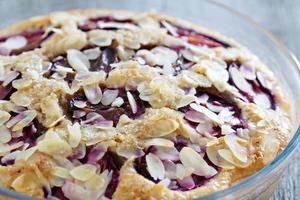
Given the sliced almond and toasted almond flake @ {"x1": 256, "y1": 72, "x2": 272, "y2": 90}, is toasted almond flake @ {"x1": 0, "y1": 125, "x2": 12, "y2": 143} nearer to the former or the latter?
the sliced almond

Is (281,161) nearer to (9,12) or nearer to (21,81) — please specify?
(21,81)

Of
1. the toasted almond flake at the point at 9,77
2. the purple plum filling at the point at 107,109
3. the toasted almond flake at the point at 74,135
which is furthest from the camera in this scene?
the toasted almond flake at the point at 9,77

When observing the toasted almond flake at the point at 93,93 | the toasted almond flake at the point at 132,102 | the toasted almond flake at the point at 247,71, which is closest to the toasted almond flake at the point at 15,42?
the toasted almond flake at the point at 93,93

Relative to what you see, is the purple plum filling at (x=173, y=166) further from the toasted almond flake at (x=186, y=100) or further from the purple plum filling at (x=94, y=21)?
the purple plum filling at (x=94, y=21)

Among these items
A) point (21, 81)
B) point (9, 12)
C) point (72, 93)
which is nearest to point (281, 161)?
point (72, 93)

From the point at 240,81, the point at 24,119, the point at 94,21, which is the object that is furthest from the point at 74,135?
the point at 94,21

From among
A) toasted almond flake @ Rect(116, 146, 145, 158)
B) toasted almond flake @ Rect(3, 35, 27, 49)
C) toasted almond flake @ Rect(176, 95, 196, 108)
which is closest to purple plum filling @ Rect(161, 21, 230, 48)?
toasted almond flake @ Rect(176, 95, 196, 108)
